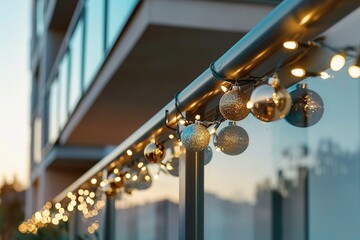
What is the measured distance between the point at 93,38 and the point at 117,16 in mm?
1654

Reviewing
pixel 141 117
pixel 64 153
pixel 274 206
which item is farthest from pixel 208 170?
pixel 64 153

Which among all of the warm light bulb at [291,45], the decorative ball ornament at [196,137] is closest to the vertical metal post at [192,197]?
the decorative ball ornament at [196,137]

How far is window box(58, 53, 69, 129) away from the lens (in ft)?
38.4

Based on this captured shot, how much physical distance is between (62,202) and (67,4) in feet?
24.8

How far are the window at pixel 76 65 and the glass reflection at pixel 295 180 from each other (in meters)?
5.95

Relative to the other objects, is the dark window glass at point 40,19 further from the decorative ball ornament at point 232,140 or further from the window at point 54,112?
the decorative ball ornament at point 232,140

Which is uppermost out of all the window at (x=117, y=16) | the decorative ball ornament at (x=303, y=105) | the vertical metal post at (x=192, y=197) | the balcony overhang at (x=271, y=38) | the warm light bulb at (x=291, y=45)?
the window at (x=117, y=16)

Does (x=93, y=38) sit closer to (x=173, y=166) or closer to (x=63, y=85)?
(x=63, y=85)

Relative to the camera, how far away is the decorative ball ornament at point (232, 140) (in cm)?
294

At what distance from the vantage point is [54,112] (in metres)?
14.3

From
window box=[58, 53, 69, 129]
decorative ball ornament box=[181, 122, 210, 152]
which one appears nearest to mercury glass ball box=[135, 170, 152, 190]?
decorative ball ornament box=[181, 122, 210, 152]

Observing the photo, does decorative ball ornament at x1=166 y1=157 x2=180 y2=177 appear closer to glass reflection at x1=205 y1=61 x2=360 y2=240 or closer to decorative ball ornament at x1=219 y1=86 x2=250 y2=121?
glass reflection at x1=205 y1=61 x2=360 y2=240

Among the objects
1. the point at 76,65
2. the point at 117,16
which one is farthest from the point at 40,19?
the point at 117,16

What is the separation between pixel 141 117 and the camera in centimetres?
954
